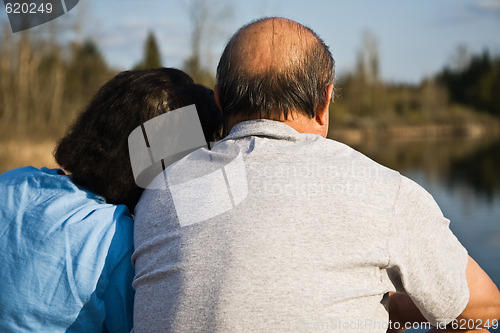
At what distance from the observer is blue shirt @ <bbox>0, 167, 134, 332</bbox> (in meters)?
1.34

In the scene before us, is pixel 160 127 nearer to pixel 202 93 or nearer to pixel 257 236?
pixel 202 93

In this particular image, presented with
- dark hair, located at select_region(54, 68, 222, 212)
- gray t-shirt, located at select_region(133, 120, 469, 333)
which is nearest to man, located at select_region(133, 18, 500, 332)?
gray t-shirt, located at select_region(133, 120, 469, 333)

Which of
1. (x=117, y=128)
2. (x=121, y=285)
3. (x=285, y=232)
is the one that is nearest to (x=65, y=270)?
(x=121, y=285)

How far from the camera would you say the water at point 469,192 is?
23.4 ft

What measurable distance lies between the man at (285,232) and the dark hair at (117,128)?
0.99 feet

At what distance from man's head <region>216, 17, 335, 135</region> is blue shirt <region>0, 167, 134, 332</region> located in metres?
0.46

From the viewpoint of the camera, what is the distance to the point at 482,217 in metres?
9.18

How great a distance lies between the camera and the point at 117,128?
1.59m

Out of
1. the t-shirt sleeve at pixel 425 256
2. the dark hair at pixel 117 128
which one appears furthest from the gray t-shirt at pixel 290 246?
the dark hair at pixel 117 128

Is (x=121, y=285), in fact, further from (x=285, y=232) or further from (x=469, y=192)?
(x=469, y=192)

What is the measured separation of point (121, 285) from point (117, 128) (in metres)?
0.48

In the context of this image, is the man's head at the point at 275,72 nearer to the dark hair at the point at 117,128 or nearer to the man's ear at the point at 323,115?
the man's ear at the point at 323,115

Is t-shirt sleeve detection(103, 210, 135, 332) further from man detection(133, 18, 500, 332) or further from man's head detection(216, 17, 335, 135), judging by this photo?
man's head detection(216, 17, 335, 135)

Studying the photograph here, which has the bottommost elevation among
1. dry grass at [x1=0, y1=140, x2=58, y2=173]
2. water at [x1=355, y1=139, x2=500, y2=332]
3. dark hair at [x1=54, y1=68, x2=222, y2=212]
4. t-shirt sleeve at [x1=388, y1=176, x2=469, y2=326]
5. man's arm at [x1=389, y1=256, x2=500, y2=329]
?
water at [x1=355, y1=139, x2=500, y2=332]
